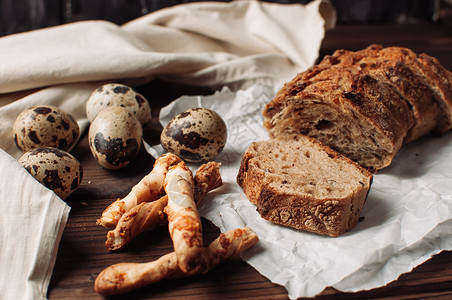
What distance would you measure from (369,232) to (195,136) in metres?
0.96

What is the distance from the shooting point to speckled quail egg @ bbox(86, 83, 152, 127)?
8.84ft

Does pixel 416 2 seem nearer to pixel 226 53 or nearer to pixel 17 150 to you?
pixel 226 53

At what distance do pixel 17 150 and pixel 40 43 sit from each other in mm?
1176

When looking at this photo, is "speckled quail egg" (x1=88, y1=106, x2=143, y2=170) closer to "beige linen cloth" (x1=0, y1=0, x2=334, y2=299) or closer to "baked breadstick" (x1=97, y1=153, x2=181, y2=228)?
"baked breadstick" (x1=97, y1=153, x2=181, y2=228)

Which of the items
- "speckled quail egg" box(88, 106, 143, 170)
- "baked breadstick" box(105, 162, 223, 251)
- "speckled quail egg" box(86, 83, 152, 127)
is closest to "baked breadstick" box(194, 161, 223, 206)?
"baked breadstick" box(105, 162, 223, 251)

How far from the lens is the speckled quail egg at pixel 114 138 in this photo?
233 centimetres

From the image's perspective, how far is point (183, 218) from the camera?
180cm

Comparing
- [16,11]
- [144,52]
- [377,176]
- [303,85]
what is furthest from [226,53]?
[16,11]

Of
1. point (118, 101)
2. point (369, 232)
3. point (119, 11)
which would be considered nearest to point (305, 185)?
point (369, 232)

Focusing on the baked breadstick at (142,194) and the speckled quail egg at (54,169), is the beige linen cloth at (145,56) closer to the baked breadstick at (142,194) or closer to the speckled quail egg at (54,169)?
the speckled quail egg at (54,169)

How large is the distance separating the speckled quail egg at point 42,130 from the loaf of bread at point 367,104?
1090 mm

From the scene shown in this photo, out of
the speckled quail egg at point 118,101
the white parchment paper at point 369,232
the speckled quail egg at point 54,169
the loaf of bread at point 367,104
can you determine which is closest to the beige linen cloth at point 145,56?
the speckled quail egg at point 54,169

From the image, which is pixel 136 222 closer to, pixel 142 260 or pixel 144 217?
pixel 144 217

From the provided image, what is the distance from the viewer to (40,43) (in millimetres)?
3418
